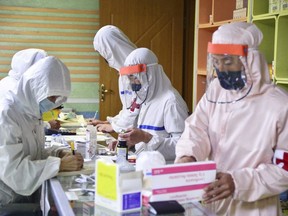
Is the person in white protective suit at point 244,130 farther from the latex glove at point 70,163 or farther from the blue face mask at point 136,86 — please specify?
the blue face mask at point 136,86

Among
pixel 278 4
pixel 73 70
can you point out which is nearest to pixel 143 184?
pixel 278 4

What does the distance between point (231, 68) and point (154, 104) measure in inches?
42.6

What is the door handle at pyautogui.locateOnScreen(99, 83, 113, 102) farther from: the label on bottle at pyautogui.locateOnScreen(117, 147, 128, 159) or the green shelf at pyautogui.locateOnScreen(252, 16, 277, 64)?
the label on bottle at pyautogui.locateOnScreen(117, 147, 128, 159)

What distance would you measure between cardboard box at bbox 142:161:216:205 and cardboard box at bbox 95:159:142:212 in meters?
0.04

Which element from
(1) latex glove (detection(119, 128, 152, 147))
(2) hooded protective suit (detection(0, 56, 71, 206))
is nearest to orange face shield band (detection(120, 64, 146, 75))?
(1) latex glove (detection(119, 128, 152, 147))

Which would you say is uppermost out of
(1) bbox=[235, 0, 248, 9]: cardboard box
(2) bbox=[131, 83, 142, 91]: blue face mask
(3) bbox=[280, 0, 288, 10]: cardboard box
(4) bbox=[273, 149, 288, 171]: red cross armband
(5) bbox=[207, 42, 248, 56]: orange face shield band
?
(1) bbox=[235, 0, 248, 9]: cardboard box

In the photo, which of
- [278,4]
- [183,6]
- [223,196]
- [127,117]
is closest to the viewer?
[223,196]

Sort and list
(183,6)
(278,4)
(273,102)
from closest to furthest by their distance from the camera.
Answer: (273,102) → (278,4) → (183,6)

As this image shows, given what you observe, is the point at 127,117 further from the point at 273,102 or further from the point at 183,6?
the point at 183,6

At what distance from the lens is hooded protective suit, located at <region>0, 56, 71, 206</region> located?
6.59ft

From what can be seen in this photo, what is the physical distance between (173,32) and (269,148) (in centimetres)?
378

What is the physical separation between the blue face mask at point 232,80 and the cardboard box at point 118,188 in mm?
563

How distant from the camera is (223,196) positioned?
1553mm

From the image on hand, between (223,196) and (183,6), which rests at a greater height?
(183,6)
